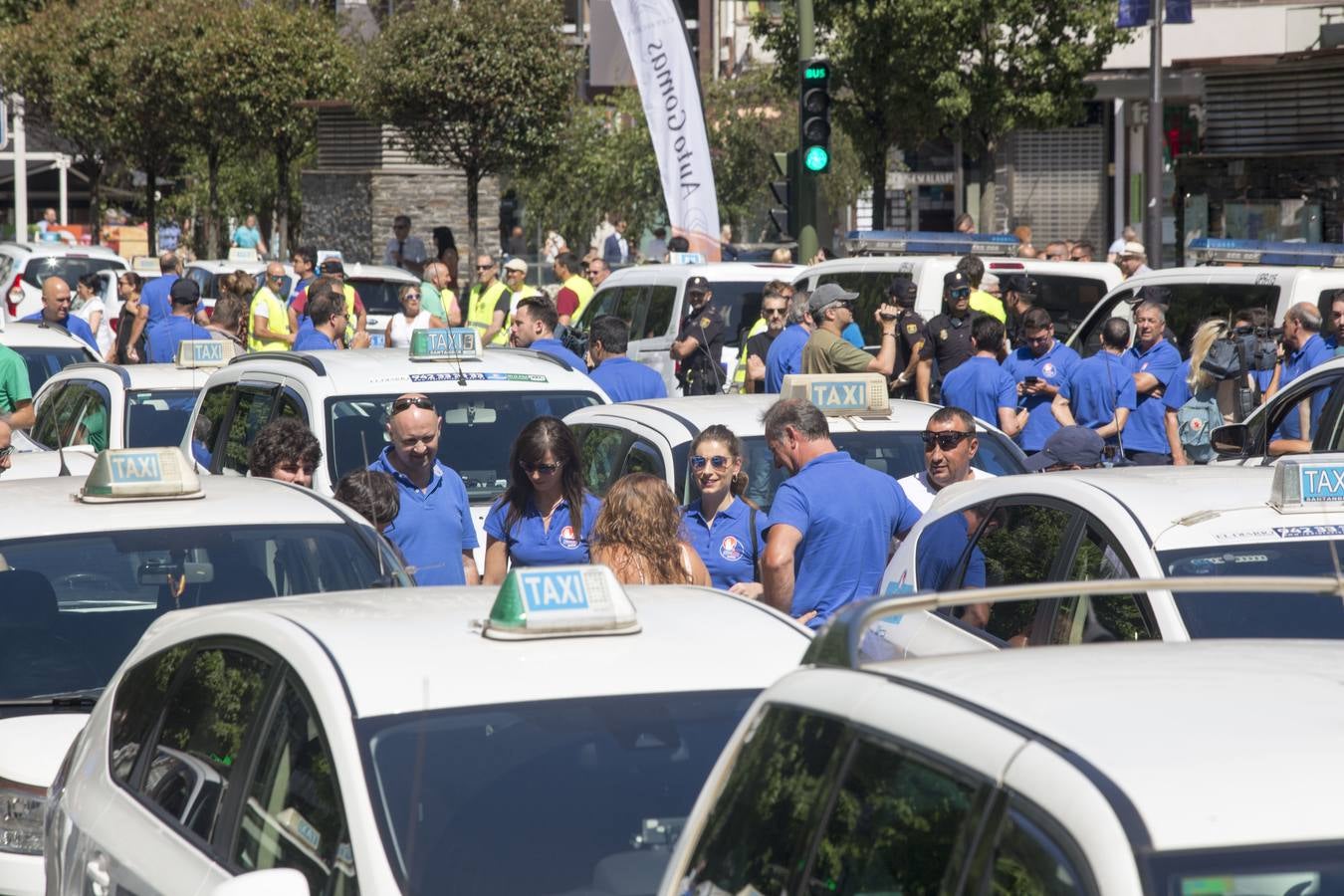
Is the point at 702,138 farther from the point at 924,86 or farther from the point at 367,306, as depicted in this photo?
the point at 924,86

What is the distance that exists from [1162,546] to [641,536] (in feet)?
5.76

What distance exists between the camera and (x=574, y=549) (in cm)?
733

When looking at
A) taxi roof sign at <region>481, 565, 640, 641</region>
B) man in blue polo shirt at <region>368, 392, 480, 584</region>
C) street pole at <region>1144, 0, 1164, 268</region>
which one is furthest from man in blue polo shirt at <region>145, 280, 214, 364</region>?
street pole at <region>1144, 0, 1164, 268</region>

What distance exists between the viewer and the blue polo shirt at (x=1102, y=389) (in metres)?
11.4

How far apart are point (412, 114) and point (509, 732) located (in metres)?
27.8

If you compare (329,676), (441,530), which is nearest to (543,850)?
(329,676)

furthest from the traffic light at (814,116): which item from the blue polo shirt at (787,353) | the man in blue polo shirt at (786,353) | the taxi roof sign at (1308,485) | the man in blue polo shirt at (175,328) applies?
the taxi roof sign at (1308,485)

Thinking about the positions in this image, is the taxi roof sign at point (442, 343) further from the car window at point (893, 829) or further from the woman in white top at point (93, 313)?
the woman in white top at point (93, 313)

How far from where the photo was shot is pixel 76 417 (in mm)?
12188

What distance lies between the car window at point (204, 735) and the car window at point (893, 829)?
5.39 feet

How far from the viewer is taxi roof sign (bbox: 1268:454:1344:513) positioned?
542 centimetres

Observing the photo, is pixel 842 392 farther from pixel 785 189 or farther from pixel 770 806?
pixel 785 189

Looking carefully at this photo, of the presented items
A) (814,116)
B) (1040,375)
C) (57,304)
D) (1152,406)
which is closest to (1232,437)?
(1152,406)

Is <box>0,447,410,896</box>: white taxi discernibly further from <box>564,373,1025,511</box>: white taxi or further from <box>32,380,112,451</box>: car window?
<box>32,380,112,451</box>: car window
